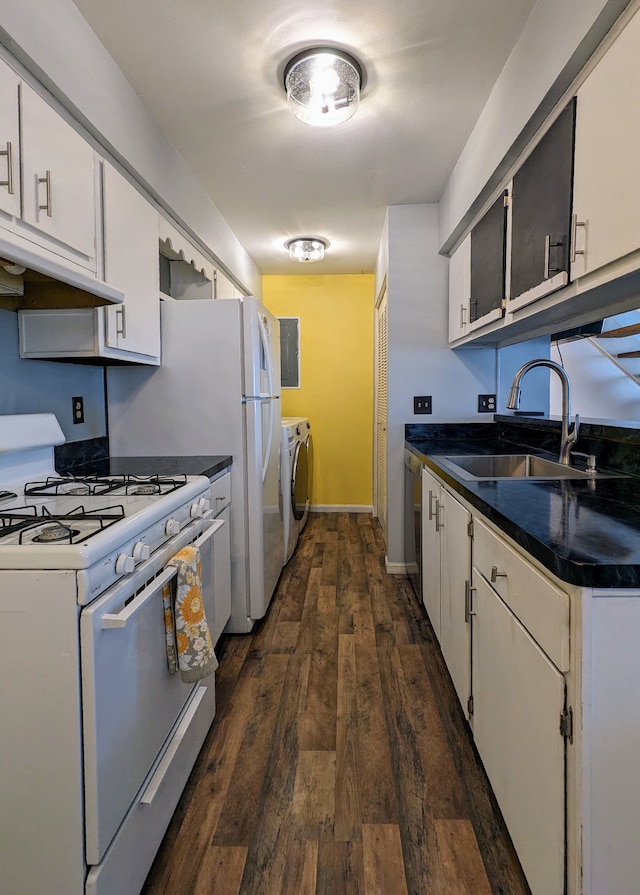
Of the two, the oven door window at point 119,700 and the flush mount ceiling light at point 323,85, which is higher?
the flush mount ceiling light at point 323,85

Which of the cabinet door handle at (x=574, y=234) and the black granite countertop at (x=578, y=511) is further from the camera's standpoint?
the cabinet door handle at (x=574, y=234)

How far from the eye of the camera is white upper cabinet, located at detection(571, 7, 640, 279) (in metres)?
1.10

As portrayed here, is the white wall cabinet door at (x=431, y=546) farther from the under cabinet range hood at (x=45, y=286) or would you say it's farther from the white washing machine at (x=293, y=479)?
the under cabinet range hood at (x=45, y=286)

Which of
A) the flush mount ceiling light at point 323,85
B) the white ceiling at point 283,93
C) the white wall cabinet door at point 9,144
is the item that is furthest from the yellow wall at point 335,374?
the white wall cabinet door at point 9,144

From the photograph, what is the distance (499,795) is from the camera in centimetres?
123

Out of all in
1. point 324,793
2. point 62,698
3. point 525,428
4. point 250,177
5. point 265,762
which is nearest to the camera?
point 62,698

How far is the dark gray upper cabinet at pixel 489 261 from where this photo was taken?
205cm

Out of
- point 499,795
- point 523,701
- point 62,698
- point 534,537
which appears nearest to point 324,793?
point 499,795

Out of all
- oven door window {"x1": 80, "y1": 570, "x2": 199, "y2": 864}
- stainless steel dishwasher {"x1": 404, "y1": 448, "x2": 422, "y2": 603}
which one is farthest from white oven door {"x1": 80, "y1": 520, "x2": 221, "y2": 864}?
stainless steel dishwasher {"x1": 404, "y1": 448, "x2": 422, "y2": 603}

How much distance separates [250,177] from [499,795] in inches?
115

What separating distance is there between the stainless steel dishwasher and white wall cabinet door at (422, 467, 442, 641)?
139 mm

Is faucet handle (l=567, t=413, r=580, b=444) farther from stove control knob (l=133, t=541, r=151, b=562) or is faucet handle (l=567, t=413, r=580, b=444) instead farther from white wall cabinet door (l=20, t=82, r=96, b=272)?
white wall cabinet door (l=20, t=82, r=96, b=272)

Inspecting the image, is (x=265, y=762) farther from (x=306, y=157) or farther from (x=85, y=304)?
(x=306, y=157)

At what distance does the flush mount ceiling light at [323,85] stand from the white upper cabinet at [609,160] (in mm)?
907
